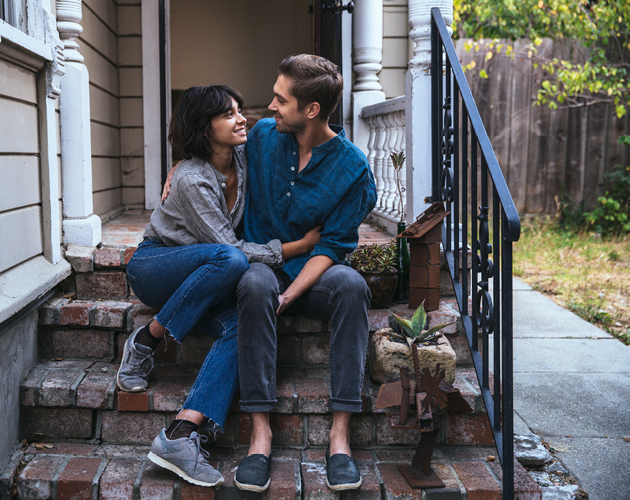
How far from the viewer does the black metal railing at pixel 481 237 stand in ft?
5.67

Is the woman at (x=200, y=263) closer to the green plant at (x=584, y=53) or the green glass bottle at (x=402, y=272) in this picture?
the green glass bottle at (x=402, y=272)

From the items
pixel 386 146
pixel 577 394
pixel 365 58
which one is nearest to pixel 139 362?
pixel 577 394

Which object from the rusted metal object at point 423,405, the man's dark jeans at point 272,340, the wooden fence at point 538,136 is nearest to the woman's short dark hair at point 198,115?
the man's dark jeans at point 272,340

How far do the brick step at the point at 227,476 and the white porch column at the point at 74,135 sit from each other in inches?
37.0

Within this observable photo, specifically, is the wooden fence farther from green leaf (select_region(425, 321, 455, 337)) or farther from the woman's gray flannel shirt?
the woman's gray flannel shirt

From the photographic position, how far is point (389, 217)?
338 cm

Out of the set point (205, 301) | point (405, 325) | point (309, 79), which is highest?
point (309, 79)

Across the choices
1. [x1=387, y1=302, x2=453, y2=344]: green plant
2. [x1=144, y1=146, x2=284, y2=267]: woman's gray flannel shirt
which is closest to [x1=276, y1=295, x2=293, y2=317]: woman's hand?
[x1=144, y1=146, x2=284, y2=267]: woman's gray flannel shirt

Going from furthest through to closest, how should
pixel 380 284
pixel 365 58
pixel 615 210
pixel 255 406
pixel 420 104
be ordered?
pixel 615 210
pixel 365 58
pixel 420 104
pixel 380 284
pixel 255 406

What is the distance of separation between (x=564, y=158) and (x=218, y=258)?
493cm

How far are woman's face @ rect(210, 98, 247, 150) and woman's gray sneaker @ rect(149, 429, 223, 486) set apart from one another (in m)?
0.99

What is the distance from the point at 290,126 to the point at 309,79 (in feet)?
0.56

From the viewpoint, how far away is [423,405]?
179 cm

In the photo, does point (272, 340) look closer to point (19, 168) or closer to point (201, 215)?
point (201, 215)
